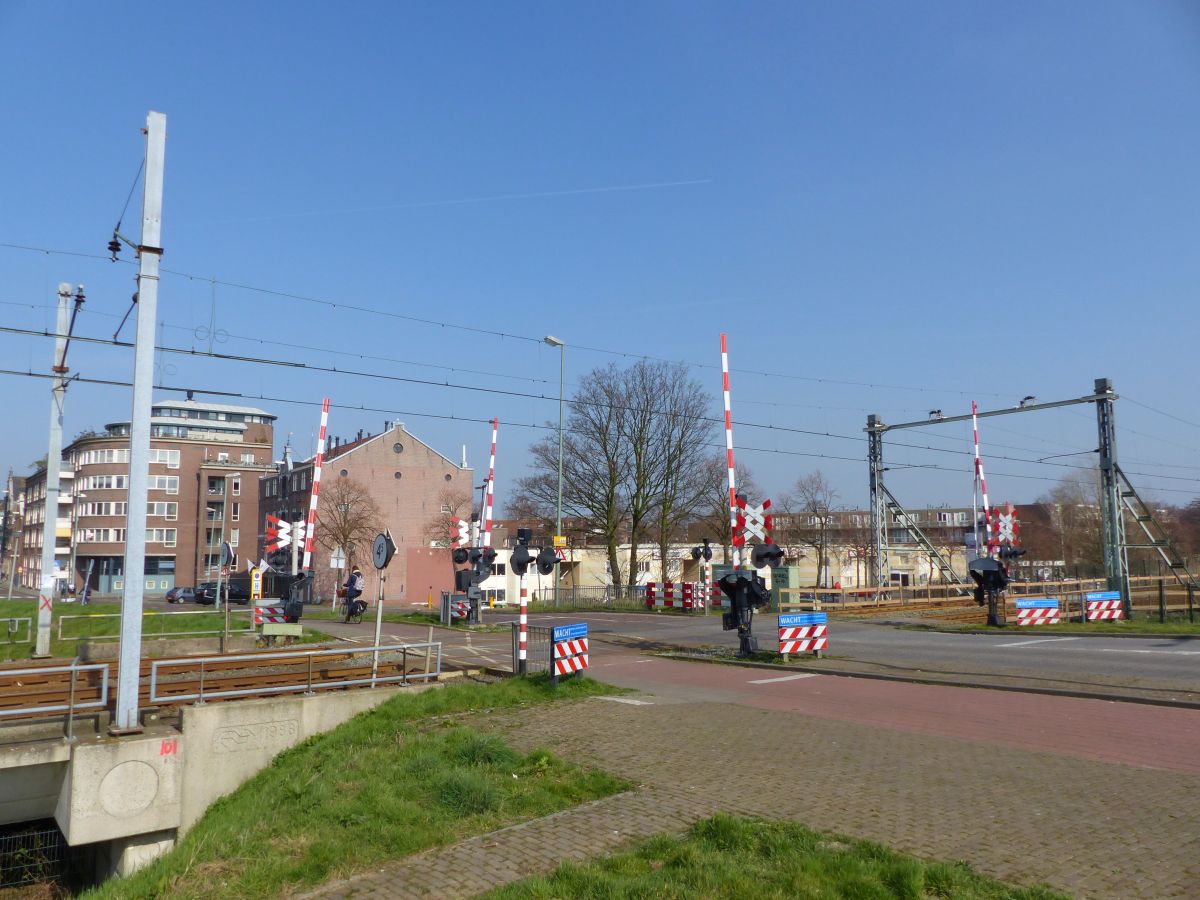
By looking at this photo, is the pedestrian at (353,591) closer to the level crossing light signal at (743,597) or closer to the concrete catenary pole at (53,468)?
the concrete catenary pole at (53,468)

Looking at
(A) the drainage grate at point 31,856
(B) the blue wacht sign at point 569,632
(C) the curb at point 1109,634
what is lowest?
(A) the drainage grate at point 31,856

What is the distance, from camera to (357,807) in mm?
8602

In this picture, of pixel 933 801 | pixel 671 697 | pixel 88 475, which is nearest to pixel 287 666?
pixel 671 697

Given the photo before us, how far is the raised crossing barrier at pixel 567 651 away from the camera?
14188 mm

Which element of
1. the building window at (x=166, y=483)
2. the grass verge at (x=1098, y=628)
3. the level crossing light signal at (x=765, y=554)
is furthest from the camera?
the building window at (x=166, y=483)

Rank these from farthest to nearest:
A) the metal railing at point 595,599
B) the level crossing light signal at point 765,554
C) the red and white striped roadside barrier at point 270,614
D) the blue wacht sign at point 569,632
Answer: the metal railing at point 595,599 < the red and white striped roadside barrier at point 270,614 < the level crossing light signal at point 765,554 < the blue wacht sign at point 569,632

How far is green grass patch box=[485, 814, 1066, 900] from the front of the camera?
19.1 feet

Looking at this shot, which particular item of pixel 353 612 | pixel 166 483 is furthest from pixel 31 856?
pixel 166 483

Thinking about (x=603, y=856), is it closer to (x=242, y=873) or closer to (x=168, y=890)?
(x=242, y=873)

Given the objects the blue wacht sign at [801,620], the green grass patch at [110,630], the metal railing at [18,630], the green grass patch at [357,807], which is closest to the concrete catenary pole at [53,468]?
the green grass patch at [110,630]

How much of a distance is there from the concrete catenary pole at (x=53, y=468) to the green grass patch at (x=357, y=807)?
1136 centimetres

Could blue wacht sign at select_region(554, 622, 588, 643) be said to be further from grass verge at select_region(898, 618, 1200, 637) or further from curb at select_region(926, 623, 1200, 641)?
grass verge at select_region(898, 618, 1200, 637)

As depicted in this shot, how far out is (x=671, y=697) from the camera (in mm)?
14094

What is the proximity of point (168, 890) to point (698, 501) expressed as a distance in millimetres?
41045
